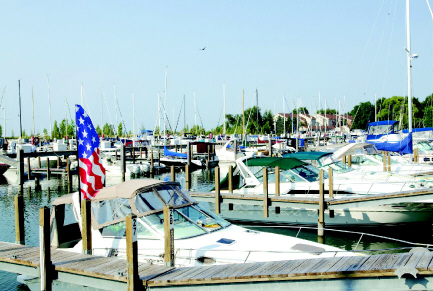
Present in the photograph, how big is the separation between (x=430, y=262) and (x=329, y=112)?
134562 millimetres

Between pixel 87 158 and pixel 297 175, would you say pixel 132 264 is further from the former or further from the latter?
pixel 297 175

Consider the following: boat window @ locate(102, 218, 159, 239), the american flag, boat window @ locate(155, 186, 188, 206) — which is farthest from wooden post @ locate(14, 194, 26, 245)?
boat window @ locate(155, 186, 188, 206)

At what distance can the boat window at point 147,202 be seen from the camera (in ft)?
30.8

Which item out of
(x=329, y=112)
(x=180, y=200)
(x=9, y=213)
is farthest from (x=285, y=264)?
(x=329, y=112)

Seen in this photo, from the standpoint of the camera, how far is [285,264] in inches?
260

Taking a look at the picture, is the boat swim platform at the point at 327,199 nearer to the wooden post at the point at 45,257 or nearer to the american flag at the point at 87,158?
the american flag at the point at 87,158

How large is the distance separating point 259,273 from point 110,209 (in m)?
4.62

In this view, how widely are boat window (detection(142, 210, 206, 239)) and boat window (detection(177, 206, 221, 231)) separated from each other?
0.71ft

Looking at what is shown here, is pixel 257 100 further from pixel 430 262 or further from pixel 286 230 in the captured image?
pixel 430 262

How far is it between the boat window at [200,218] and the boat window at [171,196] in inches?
8.8

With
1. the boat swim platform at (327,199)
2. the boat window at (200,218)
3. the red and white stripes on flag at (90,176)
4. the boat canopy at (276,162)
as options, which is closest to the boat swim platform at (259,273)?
the red and white stripes on flag at (90,176)

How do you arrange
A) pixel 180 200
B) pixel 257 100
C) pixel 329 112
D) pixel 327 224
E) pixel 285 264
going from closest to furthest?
pixel 285 264
pixel 180 200
pixel 327 224
pixel 257 100
pixel 329 112

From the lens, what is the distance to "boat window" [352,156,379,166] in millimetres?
21183

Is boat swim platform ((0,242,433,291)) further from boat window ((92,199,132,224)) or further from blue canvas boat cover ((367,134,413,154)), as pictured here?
blue canvas boat cover ((367,134,413,154))
